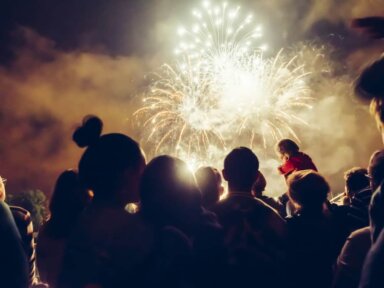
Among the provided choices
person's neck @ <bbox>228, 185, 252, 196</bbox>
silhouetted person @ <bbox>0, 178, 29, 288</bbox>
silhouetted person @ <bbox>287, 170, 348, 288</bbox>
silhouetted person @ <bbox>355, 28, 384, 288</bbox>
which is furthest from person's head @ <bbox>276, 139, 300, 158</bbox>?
silhouetted person @ <bbox>0, 178, 29, 288</bbox>

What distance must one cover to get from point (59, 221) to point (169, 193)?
1857mm

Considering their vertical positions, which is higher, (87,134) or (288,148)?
(288,148)

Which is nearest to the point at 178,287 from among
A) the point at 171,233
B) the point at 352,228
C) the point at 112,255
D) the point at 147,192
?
the point at 171,233

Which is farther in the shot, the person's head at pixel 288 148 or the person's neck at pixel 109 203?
the person's head at pixel 288 148

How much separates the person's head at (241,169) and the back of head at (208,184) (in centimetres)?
63

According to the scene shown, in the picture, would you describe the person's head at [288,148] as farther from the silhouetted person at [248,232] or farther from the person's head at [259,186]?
the silhouetted person at [248,232]

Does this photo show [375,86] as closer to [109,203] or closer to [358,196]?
[109,203]

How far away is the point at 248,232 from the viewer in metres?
3.70

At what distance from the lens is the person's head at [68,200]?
4.34m

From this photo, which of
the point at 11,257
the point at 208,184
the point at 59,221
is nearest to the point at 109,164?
the point at 11,257

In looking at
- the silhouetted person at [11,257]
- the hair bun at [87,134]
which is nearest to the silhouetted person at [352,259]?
the hair bun at [87,134]

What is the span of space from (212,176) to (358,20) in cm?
297

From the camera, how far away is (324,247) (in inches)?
156

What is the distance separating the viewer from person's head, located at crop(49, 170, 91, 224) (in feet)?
14.2
